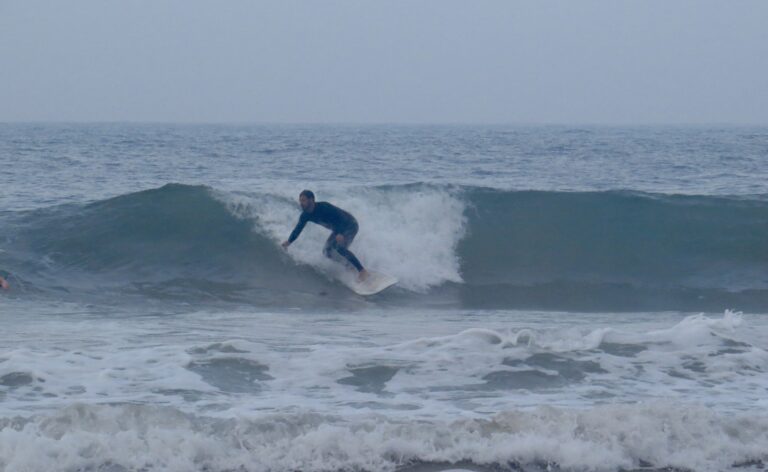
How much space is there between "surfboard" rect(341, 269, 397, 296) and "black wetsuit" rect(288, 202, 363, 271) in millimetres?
190

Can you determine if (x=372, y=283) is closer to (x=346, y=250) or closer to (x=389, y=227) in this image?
(x=346, y=250)

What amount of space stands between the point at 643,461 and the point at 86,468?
9.93 feet

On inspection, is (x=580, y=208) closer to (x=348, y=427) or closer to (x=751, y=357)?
(x=751, y=357)

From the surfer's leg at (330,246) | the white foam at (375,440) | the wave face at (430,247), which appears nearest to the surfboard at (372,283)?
the wave face at (430,247)

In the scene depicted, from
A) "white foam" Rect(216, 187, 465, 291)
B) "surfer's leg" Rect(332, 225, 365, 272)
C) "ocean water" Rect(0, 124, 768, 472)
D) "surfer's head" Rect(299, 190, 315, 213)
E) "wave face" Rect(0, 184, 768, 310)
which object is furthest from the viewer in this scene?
"white foam" Rect(216, 187, 465, 291)

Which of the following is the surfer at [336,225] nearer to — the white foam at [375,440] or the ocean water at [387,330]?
the ocean water at [387,330]

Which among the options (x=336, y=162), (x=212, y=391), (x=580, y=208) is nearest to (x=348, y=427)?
(x=212, y=391)

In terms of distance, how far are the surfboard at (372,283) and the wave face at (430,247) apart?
0.62ft

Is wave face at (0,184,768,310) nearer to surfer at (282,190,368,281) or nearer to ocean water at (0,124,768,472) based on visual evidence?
ocean water at (0,124,768,472)

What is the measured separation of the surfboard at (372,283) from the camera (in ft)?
37.8

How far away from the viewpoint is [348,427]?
5715 mm

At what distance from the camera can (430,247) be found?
13766mm

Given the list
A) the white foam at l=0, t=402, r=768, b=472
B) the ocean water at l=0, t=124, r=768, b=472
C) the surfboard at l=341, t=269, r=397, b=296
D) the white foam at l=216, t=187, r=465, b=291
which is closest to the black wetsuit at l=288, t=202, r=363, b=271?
the surfboard at l=341, t=269, r=397, b=296

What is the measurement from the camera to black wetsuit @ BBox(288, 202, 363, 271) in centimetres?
1149
